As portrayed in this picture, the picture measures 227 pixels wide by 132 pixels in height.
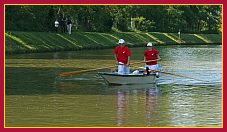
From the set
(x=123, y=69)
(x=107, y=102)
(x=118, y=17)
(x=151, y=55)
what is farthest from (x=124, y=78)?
(x=118, y=17)

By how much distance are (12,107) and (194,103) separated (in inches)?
229

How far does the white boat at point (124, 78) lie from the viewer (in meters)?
27.1

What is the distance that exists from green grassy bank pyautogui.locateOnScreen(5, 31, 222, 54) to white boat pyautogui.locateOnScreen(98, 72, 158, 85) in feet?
81.5

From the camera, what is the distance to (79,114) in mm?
18750

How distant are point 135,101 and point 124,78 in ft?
17.2

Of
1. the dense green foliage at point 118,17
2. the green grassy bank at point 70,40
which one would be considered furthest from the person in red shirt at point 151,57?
the dense green foliage at point 118,17

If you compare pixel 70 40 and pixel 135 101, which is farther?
pixel 70 40

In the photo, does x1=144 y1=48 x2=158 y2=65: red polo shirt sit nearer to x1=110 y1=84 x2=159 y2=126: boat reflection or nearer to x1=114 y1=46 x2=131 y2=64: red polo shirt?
x1=110 y1=84 x2=159 y2=126: boat reflection

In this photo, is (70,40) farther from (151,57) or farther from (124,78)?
(124,78)

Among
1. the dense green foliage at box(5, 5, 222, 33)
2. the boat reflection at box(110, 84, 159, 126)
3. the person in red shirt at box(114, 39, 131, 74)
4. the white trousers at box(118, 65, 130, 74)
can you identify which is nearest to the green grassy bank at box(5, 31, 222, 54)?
the dense green foliage at box(5, 5, 222, 33)

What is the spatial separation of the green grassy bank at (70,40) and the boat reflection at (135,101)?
26.1 m

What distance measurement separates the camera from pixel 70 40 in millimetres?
64938

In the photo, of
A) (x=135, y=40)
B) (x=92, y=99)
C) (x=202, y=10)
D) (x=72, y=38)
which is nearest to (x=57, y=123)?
(x=92, y=99)

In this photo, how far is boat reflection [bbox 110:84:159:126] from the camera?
59.5 ft
